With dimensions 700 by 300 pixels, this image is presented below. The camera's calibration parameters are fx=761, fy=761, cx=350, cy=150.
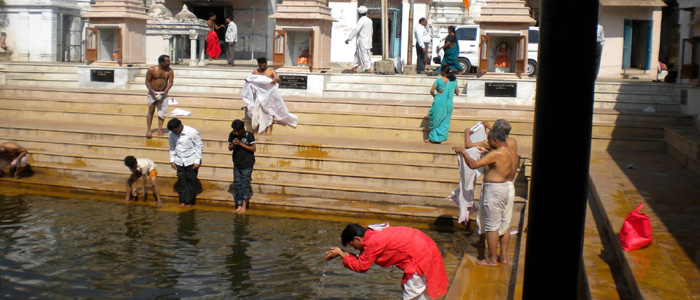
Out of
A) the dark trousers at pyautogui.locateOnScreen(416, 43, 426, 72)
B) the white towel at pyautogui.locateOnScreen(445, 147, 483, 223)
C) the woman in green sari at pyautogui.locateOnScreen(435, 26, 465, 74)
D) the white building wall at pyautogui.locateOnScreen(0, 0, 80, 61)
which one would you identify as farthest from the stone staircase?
the white building wall at pyautogui.locateOnScreen(0, 0, 80, 61)

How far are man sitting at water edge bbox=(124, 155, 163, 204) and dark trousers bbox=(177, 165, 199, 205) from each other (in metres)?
0.34

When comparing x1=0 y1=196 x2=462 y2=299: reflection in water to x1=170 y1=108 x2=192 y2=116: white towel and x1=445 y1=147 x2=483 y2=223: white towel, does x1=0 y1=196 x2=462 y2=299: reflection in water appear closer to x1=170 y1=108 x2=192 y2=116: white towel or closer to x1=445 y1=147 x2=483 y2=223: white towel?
x1=445 y1=147 x2=483 y2=223: white towel

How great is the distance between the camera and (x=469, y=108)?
13812 mm

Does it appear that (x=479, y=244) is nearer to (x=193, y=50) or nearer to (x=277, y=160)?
(x=277, y=160)

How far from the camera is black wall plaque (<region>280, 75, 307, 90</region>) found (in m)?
15.9

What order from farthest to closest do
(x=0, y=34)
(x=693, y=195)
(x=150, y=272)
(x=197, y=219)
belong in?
(x=0, y=34) → (x=197, y=219) → (x=693, y=195) → (x=150, y=272)

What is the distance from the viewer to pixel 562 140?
6.58ft

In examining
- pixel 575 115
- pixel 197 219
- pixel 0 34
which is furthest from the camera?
pixel 0 34

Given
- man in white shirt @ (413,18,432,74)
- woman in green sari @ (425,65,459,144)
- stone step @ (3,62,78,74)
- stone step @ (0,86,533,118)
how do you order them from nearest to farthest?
woman in green sari @ (425,65,459,144)
stone step @ (0,86,533,118)
stone step @ (3,62,78,74)
man in white shirt @ (413,18,432,74)

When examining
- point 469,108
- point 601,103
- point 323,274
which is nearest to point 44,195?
point 323,274

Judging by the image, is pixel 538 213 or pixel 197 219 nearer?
pixel 538 213

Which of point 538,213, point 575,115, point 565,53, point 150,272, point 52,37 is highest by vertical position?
point 52,37

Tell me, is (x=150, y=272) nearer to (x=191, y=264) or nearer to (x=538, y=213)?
(x=191, y=264)

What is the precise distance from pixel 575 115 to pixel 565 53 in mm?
164
